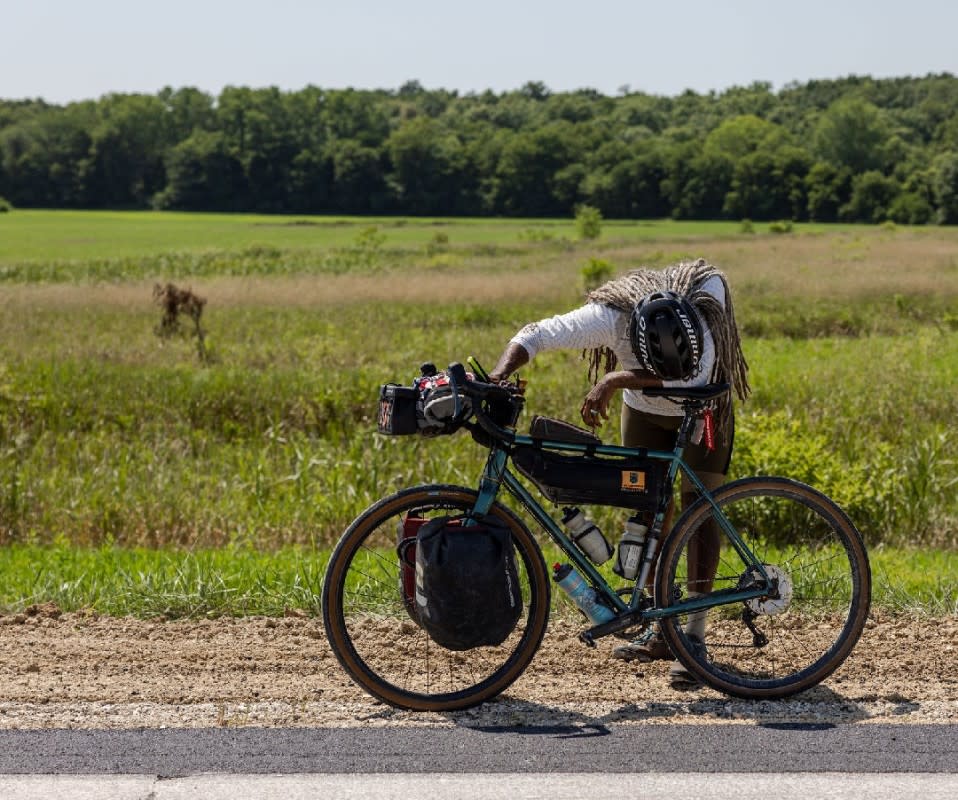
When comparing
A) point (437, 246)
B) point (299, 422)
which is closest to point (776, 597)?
point (299, 422)

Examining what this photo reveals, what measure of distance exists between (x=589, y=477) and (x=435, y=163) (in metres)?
140

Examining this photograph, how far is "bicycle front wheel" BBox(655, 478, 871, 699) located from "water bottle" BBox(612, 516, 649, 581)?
124 mm

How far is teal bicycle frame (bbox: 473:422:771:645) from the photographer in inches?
192

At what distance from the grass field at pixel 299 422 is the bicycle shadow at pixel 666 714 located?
4.77 ft

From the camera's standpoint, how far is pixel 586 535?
5000 mm

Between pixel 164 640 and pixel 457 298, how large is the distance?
1225 inches

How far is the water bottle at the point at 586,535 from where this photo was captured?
4.99m

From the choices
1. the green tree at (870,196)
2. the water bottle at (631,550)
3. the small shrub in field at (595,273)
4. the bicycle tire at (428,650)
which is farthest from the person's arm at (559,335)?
the green tree at (870,196)

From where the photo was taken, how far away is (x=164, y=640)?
18.9 feet

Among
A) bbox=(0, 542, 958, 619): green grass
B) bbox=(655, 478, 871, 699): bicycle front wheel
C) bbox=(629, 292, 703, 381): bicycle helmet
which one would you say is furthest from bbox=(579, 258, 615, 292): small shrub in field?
bbox=(629, 292, 703, 381): bicycle helmet

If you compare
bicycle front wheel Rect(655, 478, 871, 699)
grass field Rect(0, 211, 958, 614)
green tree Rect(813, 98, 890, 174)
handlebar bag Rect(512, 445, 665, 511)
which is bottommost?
grass field Rect(0, 211, 958, 614)

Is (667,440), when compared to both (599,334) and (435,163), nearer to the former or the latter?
(599,334)

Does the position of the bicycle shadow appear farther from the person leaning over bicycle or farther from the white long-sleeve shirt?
the white long-sleeve shirt

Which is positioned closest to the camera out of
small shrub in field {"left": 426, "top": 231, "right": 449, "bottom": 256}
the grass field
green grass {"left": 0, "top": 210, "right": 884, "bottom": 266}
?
the grass field
